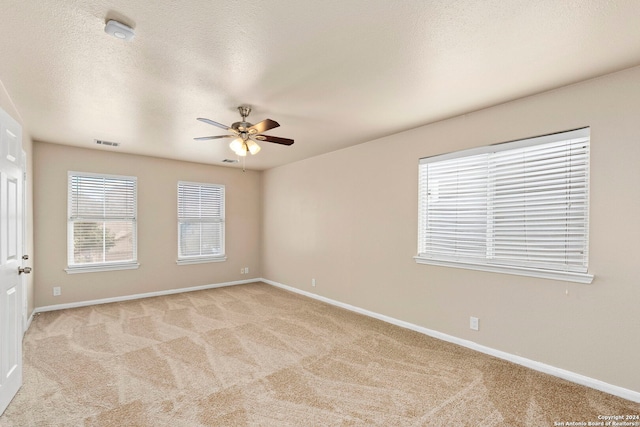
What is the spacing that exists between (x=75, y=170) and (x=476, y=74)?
221 inches

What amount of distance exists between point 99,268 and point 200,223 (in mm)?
1801

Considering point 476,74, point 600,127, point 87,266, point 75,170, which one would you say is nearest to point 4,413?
point 87,266

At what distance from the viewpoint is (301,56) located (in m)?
2.18

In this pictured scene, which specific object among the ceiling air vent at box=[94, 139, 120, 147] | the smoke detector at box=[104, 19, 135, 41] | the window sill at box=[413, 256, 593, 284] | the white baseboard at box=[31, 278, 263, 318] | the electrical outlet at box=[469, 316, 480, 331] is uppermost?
the smoke detector at box=[104, 19, 135, 41]

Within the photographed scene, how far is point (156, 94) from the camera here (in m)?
2.80

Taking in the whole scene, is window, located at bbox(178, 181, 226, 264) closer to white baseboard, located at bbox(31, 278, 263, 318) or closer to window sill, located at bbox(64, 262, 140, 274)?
white baseboard, located at bbox(31, 278, 263, 318)

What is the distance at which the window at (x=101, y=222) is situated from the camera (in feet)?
15.8

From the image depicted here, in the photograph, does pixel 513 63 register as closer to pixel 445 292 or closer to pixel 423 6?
pixel 423 6

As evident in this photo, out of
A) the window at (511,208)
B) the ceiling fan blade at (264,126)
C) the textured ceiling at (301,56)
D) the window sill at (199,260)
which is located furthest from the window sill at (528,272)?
the window sill at (199,260)

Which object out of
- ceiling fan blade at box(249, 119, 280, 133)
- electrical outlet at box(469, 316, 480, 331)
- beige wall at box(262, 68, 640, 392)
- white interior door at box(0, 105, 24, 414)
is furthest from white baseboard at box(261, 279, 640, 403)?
white interior door at box(0, 105, 24, 414)

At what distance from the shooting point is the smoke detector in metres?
1.76

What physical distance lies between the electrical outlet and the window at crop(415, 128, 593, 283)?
551 mm

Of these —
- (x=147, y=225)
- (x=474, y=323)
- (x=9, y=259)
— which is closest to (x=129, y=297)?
(x=147, y=225)

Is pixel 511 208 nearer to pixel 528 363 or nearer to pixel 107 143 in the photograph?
pixel 528 363
